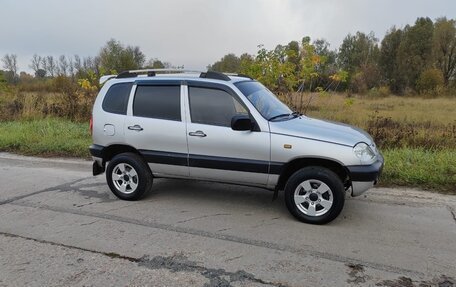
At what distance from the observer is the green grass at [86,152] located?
651cm

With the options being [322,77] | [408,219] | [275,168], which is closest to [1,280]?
[275,168]

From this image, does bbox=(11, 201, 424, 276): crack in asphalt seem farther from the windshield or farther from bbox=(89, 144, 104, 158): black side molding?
the windshield

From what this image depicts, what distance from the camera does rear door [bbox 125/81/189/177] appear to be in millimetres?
5434

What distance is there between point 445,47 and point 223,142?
57.5 meters

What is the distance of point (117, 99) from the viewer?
19.3ft

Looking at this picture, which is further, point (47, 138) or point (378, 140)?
point (47, 138)

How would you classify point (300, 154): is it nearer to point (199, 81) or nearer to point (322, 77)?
point (199, 81)

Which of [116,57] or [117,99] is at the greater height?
[116,57]

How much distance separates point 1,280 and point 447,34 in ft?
194

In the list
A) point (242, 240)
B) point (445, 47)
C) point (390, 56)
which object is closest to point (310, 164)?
point (242, 240)

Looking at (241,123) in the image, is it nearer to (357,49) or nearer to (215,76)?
(215,76)

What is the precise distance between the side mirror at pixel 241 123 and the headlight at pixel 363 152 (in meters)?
1.29

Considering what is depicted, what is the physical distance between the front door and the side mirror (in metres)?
0.09

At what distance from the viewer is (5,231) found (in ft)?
15.3
